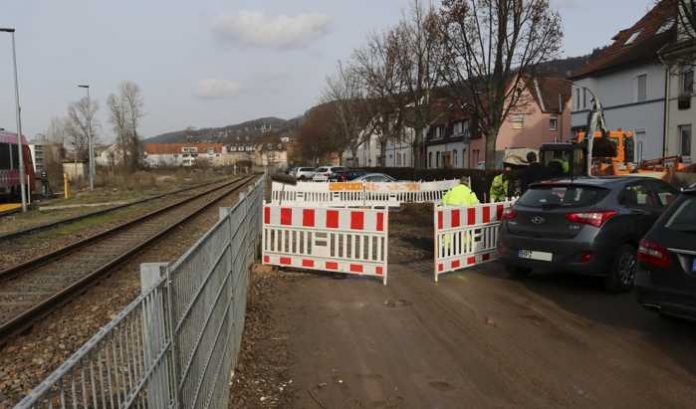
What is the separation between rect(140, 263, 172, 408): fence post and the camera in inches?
90.4

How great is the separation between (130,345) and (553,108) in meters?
56.0

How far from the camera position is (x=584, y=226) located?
808cm

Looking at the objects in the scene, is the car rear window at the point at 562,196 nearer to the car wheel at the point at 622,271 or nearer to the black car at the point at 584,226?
the black car at the point at 584,226

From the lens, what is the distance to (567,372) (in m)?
5.33

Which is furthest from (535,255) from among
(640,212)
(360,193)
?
(360,193)

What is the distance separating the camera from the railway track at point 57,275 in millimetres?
7654

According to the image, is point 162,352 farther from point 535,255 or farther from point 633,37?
point 633,37

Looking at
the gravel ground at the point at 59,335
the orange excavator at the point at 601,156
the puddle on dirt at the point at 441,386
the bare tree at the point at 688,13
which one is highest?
the bare tree at the point at 688,13

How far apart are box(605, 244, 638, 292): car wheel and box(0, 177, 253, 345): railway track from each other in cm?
730

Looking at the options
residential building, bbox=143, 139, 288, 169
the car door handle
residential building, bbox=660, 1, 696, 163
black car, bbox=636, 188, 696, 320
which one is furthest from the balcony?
residential building, bbox=143, 139, 288, 169

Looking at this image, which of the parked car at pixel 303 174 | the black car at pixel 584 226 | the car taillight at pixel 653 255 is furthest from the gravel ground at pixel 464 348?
the parked car at pixel 303 174

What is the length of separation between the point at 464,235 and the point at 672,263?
416cm

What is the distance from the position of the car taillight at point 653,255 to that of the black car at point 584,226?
166 cm

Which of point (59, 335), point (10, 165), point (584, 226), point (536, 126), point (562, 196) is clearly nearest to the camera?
point (59, 335)
